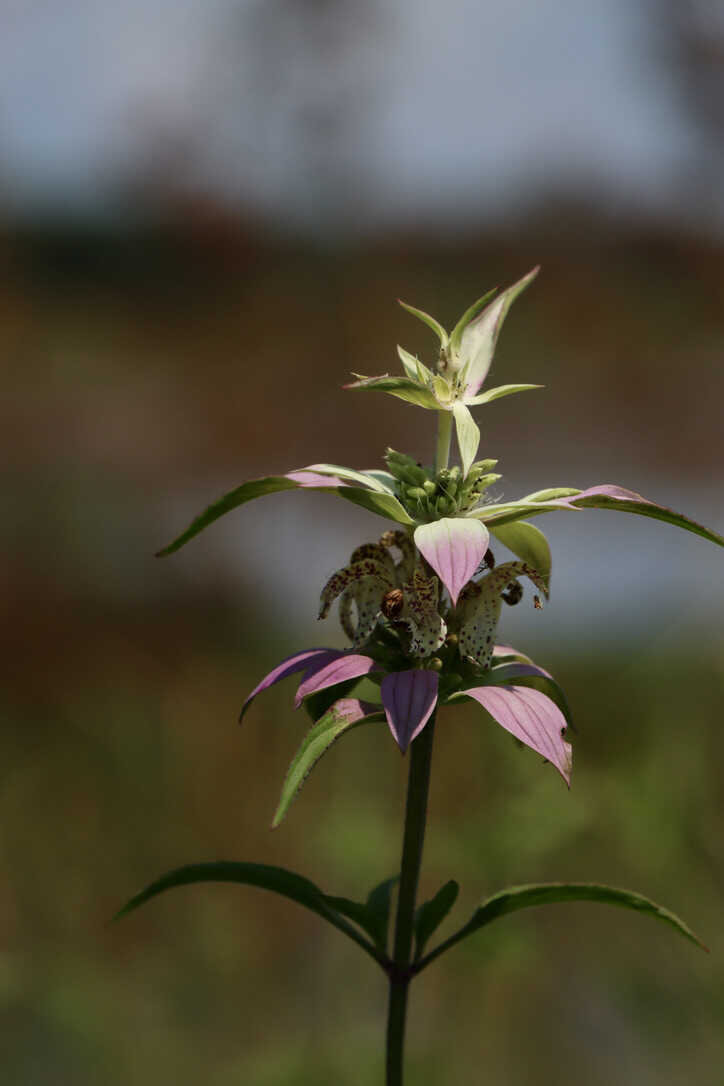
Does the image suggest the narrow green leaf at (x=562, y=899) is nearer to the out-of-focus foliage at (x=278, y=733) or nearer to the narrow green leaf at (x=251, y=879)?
the narrow green leaf at (x=251, y=879)

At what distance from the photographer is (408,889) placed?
1.17 feet

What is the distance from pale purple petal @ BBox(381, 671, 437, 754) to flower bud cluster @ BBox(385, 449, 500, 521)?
0.20 ft

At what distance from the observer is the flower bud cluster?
1.09ft

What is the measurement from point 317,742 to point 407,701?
35 millimetres

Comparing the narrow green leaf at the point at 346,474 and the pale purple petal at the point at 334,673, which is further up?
the narrow green leaf at the point at 346,474

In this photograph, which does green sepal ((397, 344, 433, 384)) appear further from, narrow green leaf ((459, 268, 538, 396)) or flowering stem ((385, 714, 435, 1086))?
flowering stem ((385, 714, 435, 1086))

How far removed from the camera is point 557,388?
2941 mm

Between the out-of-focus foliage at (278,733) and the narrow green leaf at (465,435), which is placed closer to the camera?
the narrow green leaf at (465,435)

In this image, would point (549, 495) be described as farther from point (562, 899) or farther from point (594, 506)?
point (562, 899)

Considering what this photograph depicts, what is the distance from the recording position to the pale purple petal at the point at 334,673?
0.31 metres

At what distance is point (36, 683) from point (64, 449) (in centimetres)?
74

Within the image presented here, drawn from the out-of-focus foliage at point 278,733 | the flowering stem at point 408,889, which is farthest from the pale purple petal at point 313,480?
the out-of-focus foliage at point 278,733

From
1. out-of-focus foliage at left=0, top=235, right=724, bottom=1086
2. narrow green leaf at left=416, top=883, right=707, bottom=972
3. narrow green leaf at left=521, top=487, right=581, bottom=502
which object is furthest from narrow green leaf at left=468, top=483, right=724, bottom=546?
out-of-focus foliage at left=0, top=235, right=724, bottom=1086

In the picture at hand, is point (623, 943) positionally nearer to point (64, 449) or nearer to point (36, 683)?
point (36, 683)
